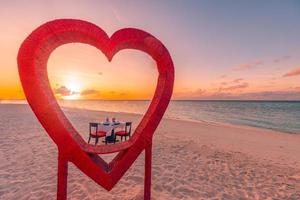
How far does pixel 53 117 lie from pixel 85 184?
2.93 m

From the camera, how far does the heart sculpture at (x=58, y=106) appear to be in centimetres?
327

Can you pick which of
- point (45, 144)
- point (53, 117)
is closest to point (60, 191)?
point (53, 117)

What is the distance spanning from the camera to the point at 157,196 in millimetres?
5043

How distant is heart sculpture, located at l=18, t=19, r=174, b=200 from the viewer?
3.27m

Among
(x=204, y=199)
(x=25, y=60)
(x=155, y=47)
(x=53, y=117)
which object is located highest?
(x=155, y=47)

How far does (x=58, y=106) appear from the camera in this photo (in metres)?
3.60

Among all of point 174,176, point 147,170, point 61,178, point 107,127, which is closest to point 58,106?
point 61,178

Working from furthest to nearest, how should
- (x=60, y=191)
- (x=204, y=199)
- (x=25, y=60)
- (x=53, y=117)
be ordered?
(x=204, y=199) < (x=60, y=191) < (x=53, y=117) < (x=25, y=60)

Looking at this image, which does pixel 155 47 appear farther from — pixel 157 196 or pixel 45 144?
pixel 45 144

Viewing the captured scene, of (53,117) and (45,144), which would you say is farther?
(45,144)

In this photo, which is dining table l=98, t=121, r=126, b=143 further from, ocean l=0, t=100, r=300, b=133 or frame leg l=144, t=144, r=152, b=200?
ocean l=0, t=100, r=300, b=133

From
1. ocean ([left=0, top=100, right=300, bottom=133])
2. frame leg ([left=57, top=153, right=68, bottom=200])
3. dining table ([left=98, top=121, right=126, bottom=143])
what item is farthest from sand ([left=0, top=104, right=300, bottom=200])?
ocean ([left=0, top=100, right=300, bottom=133])

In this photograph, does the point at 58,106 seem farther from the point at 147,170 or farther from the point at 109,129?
the point at 109,129

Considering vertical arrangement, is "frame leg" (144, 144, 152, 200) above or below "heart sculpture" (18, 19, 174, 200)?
below
